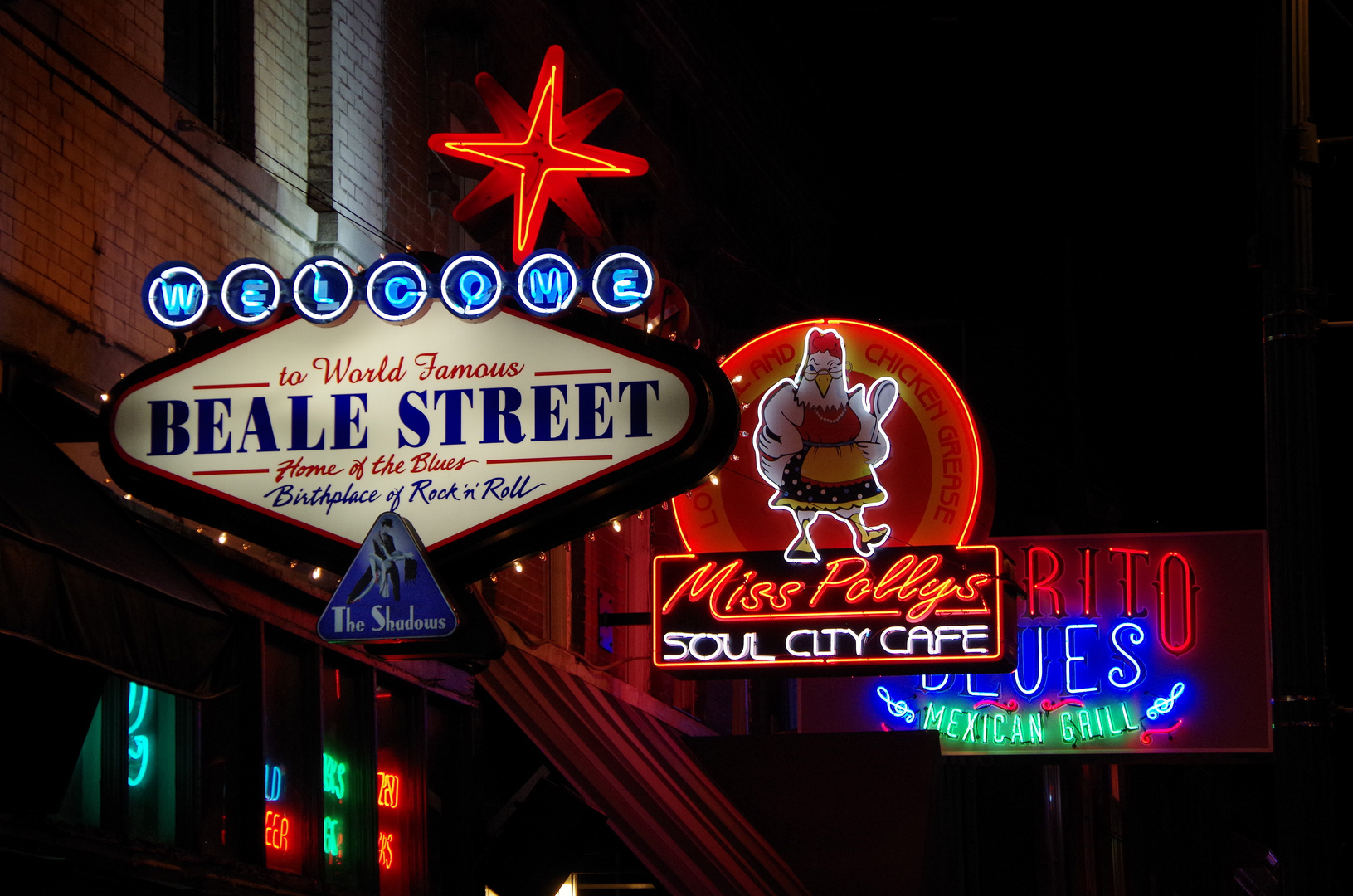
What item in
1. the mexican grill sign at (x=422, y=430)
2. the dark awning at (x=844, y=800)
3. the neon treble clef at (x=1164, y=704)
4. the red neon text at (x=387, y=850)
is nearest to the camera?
the mexican grill sign at (x=422, y=430)

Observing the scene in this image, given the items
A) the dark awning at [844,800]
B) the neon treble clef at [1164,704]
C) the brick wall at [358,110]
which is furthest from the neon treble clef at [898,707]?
the brick wall at [358,110]

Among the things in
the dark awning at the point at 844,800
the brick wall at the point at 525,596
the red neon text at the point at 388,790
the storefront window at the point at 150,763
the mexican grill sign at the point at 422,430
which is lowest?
the dark awning at the point at 844,800

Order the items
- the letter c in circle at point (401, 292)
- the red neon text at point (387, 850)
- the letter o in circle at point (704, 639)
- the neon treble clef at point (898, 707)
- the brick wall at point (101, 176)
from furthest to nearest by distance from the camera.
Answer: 1. the neon treble clef at point (898, 707)
2. the letter o in circle at point (704, 639)
3. the red neon text at point (387, 850)
4. the letter c in circle at point (401, 292)
5. the brick wall at point (101, 176)

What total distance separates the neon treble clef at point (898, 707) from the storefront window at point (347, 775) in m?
7.40

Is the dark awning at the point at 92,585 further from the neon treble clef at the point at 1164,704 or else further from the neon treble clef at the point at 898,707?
the neon treble clef at the point at 1164,704

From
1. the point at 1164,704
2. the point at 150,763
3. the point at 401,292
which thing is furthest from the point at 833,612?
the point at 150,763

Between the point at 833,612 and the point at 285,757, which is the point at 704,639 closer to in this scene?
the point at 833,612

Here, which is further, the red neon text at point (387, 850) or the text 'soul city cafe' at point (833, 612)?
the text 'soul city cafe' at point (833, 612)

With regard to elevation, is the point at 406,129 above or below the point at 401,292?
above

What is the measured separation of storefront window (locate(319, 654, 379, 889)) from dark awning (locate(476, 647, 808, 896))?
50.0 inches

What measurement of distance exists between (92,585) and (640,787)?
24.8 ft

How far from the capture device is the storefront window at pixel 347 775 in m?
11.4

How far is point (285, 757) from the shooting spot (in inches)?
428

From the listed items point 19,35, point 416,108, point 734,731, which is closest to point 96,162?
point 19,35
